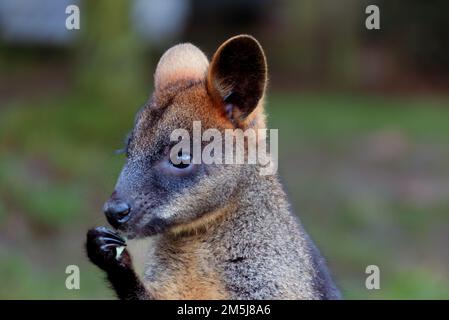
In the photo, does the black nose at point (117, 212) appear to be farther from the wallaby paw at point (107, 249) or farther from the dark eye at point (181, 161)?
the dark eye at point (181, 161)

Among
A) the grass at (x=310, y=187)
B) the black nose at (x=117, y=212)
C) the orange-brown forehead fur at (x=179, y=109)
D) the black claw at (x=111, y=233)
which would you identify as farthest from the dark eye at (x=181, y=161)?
the grass at (x=310, y=187)

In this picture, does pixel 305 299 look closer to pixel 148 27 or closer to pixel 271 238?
pixel 271 238

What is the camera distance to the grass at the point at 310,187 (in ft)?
29.8

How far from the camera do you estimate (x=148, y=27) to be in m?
21.6

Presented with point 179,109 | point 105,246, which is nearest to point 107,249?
point 105,246

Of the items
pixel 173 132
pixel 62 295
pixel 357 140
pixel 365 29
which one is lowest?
pixel 62 295

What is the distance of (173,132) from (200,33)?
1817 cm

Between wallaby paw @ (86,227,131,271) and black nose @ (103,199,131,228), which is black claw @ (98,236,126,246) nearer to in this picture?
wallaby paw @ (86,227,131,271)

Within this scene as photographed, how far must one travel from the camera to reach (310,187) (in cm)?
1329

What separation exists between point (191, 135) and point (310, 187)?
27.7ft

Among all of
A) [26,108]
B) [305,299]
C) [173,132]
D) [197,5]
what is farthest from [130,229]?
[197,5]

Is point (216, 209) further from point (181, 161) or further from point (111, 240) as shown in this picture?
point (111, 240)

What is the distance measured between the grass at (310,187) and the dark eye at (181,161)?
7.22ft

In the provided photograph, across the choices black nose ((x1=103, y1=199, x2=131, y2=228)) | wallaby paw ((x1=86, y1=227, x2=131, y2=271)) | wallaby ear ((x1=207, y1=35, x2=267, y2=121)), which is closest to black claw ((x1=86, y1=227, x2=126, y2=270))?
wallaby paw ((x1=86, y1=227, x2=131, y2=271))
